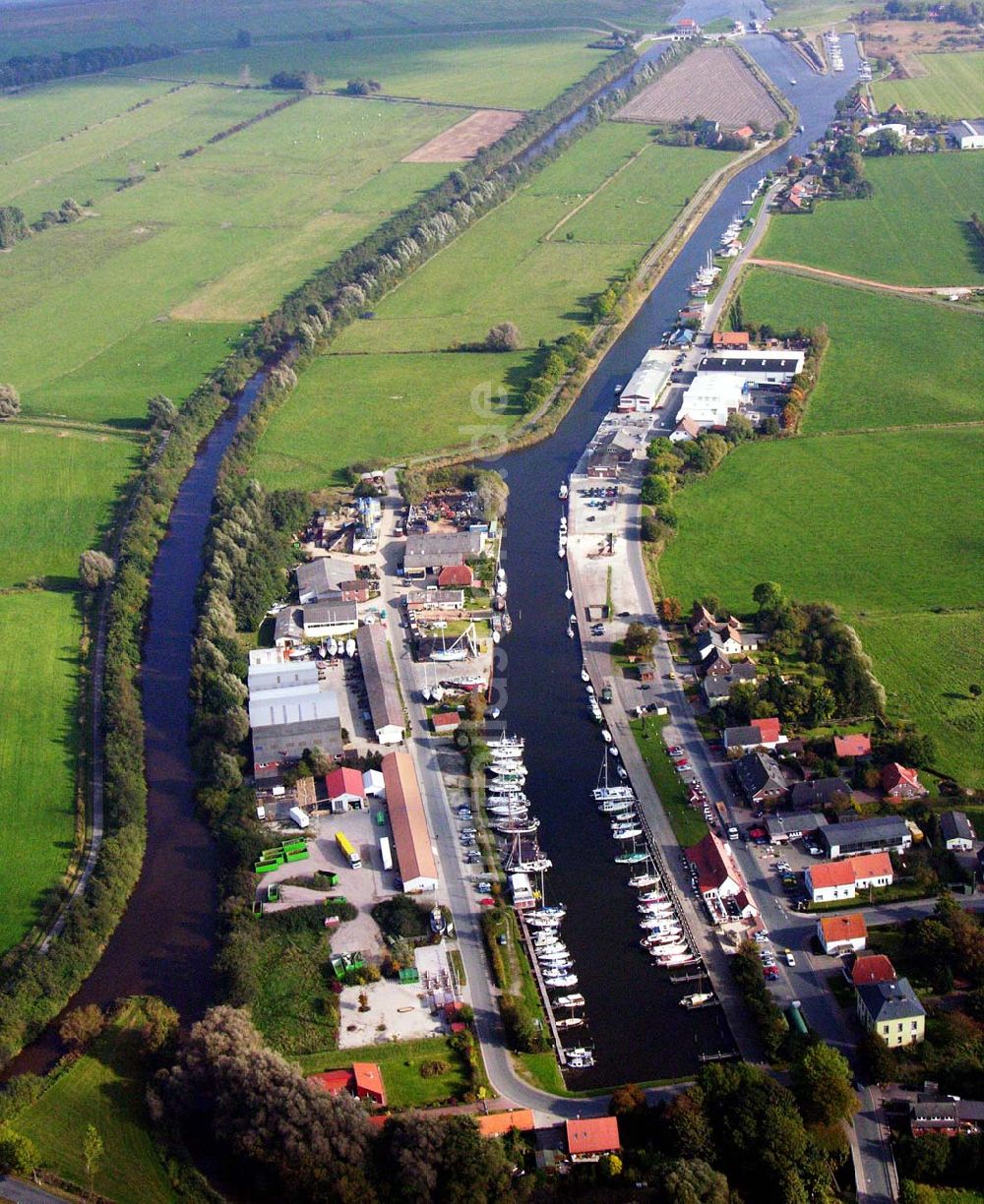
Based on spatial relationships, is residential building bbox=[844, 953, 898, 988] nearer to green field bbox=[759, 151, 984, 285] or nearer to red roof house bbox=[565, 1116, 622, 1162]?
red roof house bbox=[565, 1116, 622, 1162]


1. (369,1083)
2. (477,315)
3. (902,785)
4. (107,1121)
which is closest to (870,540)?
(902,785)

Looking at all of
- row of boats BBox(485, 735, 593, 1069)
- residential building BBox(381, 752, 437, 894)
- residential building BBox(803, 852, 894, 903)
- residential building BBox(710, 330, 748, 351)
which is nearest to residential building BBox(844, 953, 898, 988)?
residential building BBox(803, 852, 894, 903)

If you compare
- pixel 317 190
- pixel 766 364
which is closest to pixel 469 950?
pixel 766 364

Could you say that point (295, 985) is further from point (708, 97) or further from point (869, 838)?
point (708, 97)

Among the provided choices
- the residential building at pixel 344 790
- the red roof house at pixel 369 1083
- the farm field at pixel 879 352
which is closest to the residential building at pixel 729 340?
the farm field at pixel 879 352

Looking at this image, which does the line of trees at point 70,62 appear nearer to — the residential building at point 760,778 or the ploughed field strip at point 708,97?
the ploughed field strip at point 708,97

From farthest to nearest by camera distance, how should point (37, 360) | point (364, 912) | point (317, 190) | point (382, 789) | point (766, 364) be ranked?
1. point (317, 190)
2. point (37, 360)
3. point (766, 364)
4. point (382, 789)
5. point (364, 912)

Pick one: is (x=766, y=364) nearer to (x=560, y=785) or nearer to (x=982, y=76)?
(x=560, y=785)

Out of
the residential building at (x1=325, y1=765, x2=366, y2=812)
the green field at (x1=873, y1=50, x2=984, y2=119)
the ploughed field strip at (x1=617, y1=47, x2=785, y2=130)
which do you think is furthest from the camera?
the ploughed field strip at (x1=617, y1=47, x2=785, y2=130)
